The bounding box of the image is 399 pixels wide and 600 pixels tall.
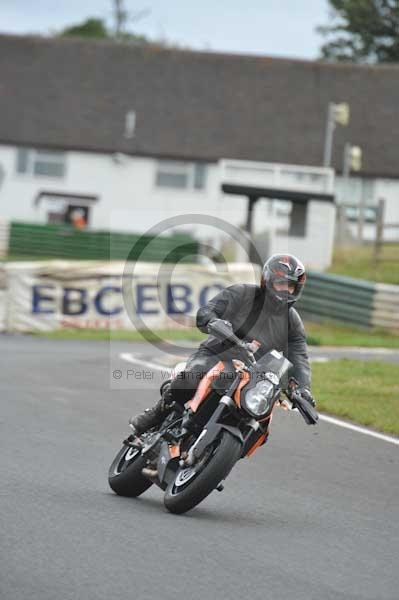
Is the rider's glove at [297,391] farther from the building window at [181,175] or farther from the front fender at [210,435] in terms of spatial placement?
the building window at [181,175]

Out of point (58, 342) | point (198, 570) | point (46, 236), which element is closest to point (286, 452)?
point (198, 570)

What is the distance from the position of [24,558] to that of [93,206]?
45.1 metres

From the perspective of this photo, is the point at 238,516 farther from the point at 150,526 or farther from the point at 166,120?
the point at 166,120

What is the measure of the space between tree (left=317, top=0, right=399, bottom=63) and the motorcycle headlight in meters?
62.2

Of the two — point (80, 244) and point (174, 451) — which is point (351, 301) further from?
point (80, 244)

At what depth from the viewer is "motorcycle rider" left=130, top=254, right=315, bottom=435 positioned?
8.45 metres

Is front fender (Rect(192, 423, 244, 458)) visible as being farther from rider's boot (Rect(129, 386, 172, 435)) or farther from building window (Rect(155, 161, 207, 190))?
building window (Rect(155, 161, 207, 190))

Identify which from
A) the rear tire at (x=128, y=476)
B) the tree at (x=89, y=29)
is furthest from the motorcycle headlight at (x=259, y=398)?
the tree at (x=89, y=29)

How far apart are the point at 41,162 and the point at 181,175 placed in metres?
5.56

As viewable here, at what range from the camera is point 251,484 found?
9.70 metres

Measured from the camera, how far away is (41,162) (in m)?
52.1

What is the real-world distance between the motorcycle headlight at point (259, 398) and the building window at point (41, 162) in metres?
44.7

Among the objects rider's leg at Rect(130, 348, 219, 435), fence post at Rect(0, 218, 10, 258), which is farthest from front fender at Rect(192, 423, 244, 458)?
fence post at Rect(0, 218, 10, 258)

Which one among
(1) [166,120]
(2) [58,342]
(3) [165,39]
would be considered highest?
(3) [165,39]
